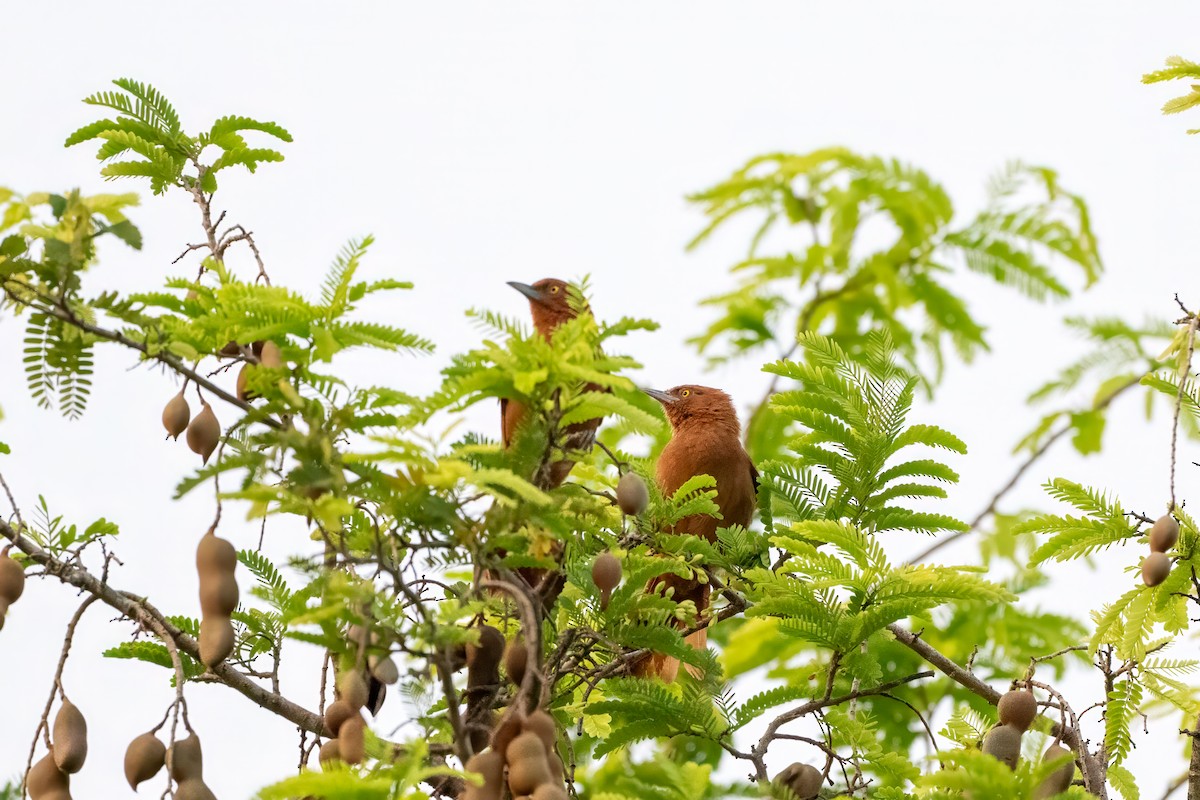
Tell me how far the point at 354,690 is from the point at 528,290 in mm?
3480

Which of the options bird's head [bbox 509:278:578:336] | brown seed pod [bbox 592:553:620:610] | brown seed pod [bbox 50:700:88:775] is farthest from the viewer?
bird's head [bbox 509:278:578:336]

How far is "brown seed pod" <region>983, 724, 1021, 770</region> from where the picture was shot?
3.22 metres

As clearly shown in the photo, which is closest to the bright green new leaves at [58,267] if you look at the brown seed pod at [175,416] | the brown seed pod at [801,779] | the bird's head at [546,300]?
the brown seed pod at [175,416]

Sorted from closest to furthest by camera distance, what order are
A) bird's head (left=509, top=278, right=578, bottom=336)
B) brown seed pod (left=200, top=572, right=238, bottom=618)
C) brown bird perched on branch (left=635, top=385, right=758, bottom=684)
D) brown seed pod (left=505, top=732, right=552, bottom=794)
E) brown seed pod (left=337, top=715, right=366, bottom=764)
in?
brown seed pod (left=505, top=732, right=552, bottom=794) < brown seed pod (left=337, top=715, right=366, bottom=764) < brown seed pod (left=200, top=572, right=238, bottom=618) < brown bird perched on branch (left=635, top=385, right=758, bottom=684) < bird's head (left=509, top=278, right=578, bottom=336)

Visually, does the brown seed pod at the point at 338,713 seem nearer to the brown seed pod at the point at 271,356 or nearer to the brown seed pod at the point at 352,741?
the brown seed pod at the point at 352,741

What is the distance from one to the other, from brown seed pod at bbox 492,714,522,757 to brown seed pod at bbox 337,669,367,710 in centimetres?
29

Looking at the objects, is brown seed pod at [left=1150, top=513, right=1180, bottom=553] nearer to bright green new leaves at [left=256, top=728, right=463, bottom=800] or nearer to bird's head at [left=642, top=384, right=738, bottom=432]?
bright green new leaves at [left=256, top=728, right=463, bottom=800]

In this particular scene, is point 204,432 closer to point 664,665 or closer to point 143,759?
point 143,759

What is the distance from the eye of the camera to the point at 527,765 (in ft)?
7.38

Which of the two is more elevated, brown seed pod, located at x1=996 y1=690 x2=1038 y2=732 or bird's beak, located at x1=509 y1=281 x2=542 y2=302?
bird's beak, located at x1=509 y1=281 x2=542 y2=302

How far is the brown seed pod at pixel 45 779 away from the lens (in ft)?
8.92

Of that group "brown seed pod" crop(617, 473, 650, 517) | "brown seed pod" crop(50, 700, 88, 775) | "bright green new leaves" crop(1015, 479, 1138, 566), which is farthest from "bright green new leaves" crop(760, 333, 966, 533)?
"brown seed pod" crop(50, 700, 88, 775)

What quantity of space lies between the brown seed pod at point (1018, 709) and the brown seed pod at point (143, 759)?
181 centimetres

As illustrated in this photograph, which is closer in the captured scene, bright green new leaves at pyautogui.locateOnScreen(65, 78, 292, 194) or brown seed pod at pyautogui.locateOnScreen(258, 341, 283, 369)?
brown seed pod at pyautogui.locateOnScreen(258, 341, 283, 369)
